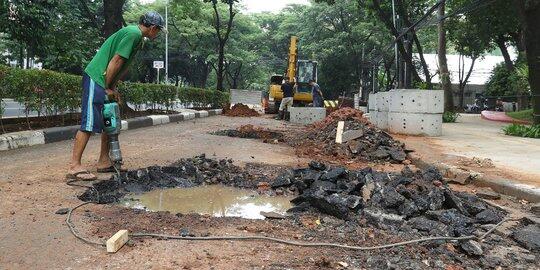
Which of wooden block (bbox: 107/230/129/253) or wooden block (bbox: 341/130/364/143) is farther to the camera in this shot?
wooden block (bbox: 341/130/364/143)

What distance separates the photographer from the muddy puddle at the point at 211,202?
3850mm

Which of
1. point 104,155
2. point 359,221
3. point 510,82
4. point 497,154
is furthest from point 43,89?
point 510,82

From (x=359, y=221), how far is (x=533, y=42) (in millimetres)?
12090

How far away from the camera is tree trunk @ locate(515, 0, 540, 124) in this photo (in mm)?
12773

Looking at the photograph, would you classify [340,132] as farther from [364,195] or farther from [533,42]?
[533,42]

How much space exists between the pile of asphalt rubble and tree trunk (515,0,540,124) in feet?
30.9

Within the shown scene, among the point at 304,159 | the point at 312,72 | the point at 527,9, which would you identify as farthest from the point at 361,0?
the point at 304,159

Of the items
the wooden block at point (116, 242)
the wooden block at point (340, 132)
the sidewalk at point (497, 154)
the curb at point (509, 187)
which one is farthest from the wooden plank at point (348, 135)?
the wooden block at point (116, 242)

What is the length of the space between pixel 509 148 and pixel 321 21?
31.3m

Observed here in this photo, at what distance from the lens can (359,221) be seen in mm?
3486

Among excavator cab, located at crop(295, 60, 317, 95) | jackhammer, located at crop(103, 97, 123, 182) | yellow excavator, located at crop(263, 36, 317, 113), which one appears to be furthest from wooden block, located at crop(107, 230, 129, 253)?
excavator cab, located at crop(295, 60, 317, 95)

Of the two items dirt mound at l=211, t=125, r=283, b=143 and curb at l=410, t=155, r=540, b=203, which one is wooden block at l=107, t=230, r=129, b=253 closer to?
curb at l=410, t=155, r=540, b=203

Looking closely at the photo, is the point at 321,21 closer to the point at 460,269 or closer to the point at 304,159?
the point at 304,159

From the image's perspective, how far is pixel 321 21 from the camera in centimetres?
3806
